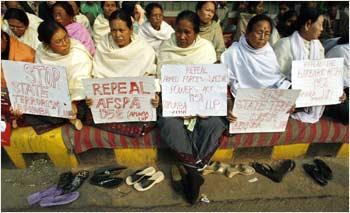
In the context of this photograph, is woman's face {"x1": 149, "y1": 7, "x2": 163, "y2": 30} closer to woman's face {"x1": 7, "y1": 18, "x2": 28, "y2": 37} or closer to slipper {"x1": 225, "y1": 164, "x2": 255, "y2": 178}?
woman's face {"x1": 7, "y1": 18, "x2": 28, "y2": 37}

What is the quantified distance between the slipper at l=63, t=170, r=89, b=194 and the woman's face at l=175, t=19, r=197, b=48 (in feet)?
4.80

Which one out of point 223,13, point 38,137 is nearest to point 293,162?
point 38,137

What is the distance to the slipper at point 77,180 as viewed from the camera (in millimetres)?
2809

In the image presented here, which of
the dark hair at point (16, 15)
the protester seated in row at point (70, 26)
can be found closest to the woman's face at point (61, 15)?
the protester seated in row at point (70, 26)

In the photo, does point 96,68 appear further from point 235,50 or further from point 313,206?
point 313,206

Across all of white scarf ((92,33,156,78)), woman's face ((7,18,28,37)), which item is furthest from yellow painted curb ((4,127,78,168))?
woman's face ((7,18,28,37))

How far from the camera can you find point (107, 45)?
2.93 m

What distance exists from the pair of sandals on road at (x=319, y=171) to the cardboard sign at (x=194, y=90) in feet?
3.49

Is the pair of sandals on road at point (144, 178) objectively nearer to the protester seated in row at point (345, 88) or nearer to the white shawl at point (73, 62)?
the white shawl at point (73, 62)

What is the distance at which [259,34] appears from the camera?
2.69 meters

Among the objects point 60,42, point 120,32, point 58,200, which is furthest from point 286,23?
point 58,200

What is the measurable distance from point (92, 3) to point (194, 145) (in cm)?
331

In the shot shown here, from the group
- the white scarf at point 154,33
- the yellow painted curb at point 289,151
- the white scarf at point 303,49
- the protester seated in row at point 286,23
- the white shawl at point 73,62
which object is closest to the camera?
the white shawl at point 73,62

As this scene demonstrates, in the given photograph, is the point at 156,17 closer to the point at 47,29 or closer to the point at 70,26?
the point at 70,26
